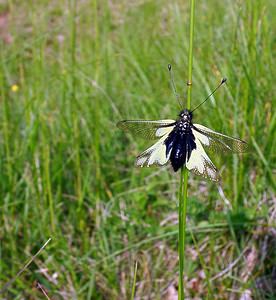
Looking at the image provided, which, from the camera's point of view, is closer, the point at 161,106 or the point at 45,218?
the point at 45,218

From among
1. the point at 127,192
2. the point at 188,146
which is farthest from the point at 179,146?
the point at 127,192

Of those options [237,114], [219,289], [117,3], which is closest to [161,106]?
[237,114]

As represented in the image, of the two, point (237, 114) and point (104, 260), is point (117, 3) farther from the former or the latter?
point (104, 260)

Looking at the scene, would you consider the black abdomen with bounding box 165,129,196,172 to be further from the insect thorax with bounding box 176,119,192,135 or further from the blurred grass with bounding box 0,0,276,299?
the blurred grass with bounding box 0,0,276,299

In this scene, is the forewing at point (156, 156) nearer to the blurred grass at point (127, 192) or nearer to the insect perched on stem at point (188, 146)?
the insect perched on stem at point (188, 146)

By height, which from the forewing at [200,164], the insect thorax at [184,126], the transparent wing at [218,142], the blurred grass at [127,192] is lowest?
the blurred grass at [127,192]

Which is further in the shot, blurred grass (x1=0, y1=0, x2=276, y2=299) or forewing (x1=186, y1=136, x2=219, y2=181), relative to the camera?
blurred grass (x1=0, y1=0, x2=276, y2=299)

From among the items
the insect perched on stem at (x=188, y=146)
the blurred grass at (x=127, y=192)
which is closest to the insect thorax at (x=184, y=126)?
the insect perched on stem at (x=188, y=146)

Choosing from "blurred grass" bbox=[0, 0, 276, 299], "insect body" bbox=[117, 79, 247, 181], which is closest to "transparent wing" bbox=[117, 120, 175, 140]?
"insect body" bbox=[117, 79, 247, 181]
